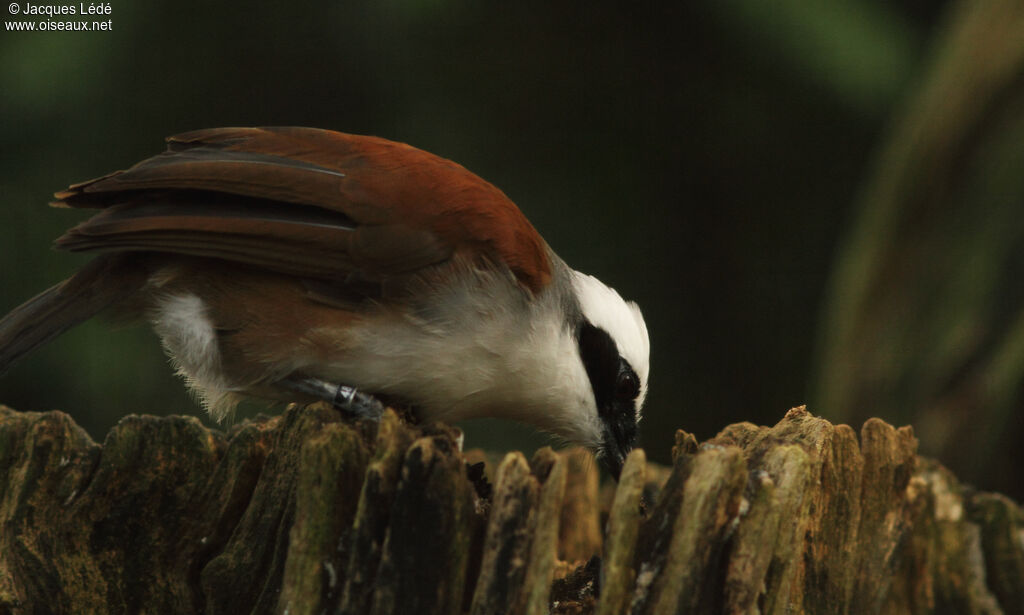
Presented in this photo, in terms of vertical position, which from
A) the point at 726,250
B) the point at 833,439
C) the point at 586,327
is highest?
the point at 726,250

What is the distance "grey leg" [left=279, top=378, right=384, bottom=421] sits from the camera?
109 inches

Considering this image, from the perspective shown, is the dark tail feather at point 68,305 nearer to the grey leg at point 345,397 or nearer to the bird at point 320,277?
the bird at point 320,277

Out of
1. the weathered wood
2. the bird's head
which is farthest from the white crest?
the weathered wood

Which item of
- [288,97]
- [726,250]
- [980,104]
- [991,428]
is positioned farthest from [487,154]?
[991,428]

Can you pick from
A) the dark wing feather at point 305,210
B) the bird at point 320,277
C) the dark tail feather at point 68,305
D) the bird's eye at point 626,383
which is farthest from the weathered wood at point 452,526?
the bird's eye at point 626,383

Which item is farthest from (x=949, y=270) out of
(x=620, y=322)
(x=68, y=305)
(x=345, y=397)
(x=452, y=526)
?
(x=68, y=305)

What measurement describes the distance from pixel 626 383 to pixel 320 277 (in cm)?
92

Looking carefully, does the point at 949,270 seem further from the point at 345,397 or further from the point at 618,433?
Answer: the point at 345,397

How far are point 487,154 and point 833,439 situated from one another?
8.21 ft

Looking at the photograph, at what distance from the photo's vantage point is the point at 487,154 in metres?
4.48

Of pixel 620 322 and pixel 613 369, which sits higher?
pixel 620 322

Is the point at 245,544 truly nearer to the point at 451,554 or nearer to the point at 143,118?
the point at 451,554

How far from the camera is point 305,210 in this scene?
272 cm

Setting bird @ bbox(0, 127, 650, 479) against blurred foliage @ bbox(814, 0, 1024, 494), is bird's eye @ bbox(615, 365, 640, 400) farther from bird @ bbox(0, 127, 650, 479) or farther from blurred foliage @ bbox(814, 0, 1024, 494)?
blurred foliage @ bbox(814, 0, 1024, 494)
